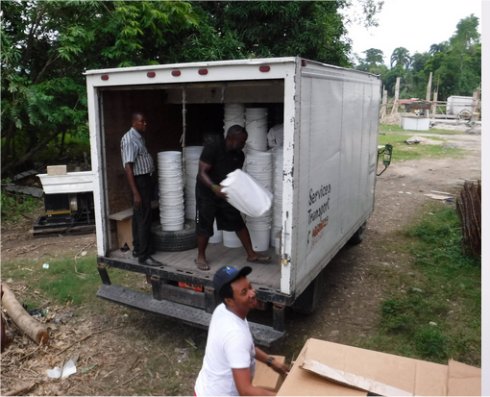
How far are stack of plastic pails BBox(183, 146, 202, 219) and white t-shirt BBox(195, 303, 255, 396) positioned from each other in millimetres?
3100

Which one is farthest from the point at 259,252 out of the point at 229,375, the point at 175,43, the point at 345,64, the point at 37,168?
the point at 345,64

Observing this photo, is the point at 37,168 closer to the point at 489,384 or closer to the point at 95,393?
the point at 95,393

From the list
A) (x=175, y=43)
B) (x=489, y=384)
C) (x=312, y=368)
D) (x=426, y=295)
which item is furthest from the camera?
(x=175, y=43)

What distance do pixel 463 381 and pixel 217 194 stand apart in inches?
109

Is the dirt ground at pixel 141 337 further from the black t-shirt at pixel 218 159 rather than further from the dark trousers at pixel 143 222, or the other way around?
the black t-shirt at pixel 218 159

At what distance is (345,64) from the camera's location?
43.7 feet

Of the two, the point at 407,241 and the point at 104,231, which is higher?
the point at 104,231

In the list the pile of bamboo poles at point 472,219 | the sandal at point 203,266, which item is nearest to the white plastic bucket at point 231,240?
the sandal at point 203,266

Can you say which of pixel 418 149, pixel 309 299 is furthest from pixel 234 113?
pixel 418 149

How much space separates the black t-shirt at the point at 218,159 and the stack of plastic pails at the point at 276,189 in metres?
0.42

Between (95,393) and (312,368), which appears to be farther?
(95,393)

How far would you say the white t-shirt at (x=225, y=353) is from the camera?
2568 mm

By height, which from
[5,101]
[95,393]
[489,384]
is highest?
[5,101]

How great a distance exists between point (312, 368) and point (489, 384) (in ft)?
3.21
